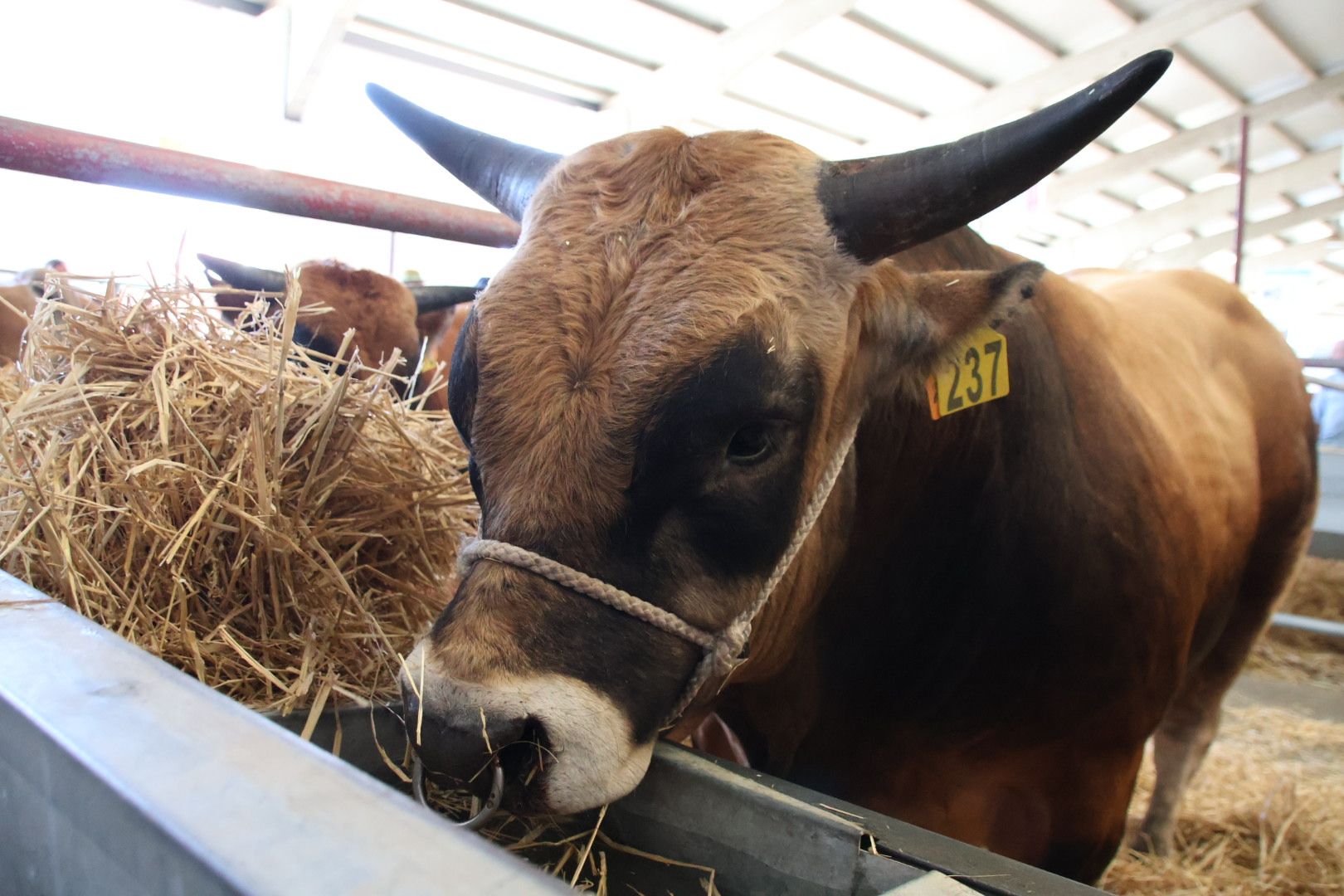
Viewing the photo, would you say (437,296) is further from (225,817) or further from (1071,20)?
(1071,20)

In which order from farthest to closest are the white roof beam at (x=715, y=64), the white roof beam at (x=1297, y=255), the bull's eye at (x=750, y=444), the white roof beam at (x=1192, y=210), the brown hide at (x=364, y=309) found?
the white roof beam at (x=1297, y=255), the white roof beam at (x=1192, y=210), the white roof beam at (x=715, y=64), the brown hide at (x=364, y=309), the bull's eye at (x=750, y=444)

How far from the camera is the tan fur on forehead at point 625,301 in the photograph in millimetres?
1281

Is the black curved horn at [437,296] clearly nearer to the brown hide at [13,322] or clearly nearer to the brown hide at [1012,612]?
the brown hide at [13,322]

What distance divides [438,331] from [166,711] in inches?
204

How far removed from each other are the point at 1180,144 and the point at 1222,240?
729cm

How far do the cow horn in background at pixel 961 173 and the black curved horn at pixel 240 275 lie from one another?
3334mm

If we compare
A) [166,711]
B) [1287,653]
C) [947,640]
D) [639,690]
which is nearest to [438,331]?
[947,640]

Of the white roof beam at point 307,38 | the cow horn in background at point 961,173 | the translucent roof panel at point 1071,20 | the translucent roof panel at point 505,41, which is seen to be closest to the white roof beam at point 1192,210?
the translucent roof panel at point 1071,20

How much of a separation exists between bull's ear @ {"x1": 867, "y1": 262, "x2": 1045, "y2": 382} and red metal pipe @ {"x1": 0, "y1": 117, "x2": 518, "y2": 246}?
6.66ft

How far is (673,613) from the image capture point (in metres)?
1.32

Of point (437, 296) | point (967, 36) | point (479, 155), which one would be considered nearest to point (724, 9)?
point (967, 36)

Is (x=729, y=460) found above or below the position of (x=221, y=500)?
above

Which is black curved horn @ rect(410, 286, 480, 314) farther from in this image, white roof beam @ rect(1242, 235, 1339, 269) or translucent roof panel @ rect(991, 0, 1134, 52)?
white roof beam @ rect(1242, 235, 1339, 269)

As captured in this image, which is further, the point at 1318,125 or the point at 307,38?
the point at 1318,125
